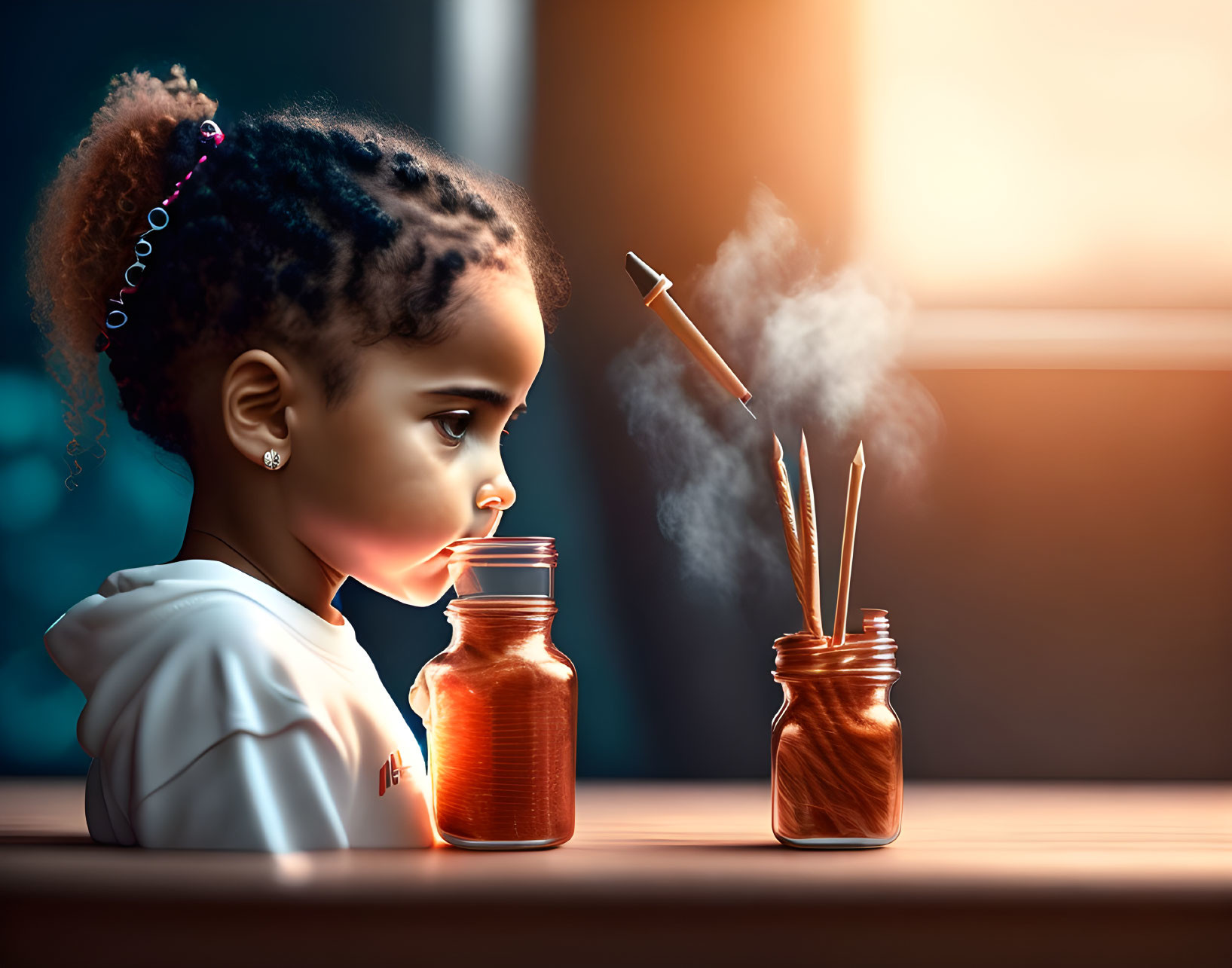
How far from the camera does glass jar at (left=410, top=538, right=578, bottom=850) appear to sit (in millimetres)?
612

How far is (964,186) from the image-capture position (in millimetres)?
1576

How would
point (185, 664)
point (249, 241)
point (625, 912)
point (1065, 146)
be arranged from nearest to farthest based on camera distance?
point (625, 912), point (185, 664), point (249, 241), point (1065, 146)

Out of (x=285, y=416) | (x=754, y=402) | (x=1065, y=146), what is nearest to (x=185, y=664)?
(x=285, y=416)

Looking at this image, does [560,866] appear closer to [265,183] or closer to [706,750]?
[265,183]

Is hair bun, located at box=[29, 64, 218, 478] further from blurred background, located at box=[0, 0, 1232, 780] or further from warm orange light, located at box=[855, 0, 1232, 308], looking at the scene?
warm orange light, located at box=[855, 0, 1232, 308]

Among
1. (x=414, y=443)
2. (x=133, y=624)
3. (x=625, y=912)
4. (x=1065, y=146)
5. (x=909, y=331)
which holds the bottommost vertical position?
(x=625, y=912)

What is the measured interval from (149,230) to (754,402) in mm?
968

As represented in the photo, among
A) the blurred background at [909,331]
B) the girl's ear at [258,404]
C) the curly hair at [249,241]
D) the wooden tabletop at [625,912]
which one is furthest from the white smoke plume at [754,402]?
the wooden tabletop at [625,912]

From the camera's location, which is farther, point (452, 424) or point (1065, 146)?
point (1065, 146)

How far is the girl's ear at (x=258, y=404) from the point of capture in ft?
2.37

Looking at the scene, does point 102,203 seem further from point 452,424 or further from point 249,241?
point 452,424

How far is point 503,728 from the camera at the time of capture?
61 centimetres

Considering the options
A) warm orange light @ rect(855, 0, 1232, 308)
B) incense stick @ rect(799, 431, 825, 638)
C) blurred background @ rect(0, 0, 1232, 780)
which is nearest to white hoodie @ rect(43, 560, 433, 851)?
incense stick @ rect(799, 431, 825, 638)

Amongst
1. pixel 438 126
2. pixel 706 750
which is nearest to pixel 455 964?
pixel 706 750
